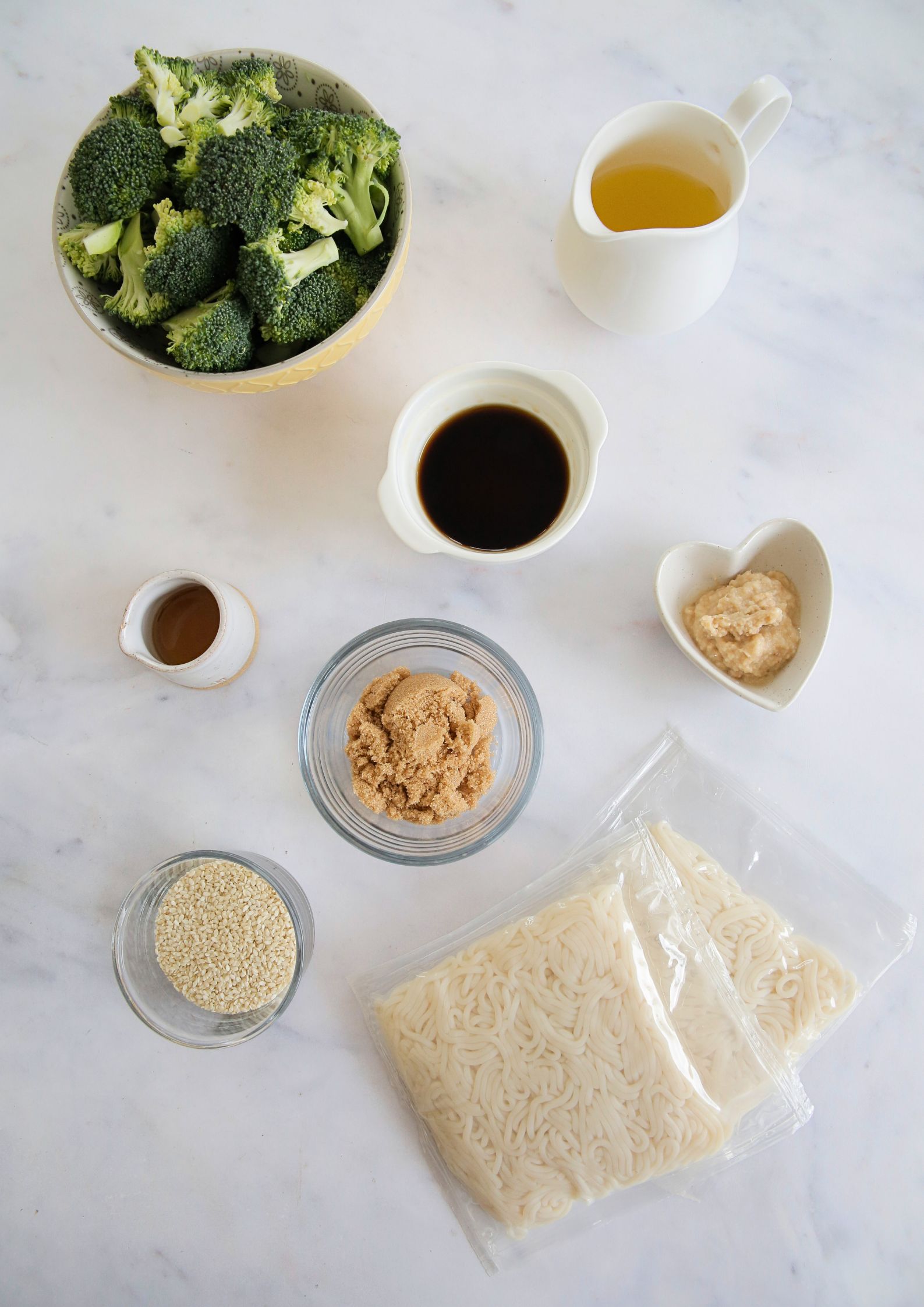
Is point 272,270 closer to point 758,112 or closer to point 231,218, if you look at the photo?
point 231,218

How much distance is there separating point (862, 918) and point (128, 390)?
1761 mm

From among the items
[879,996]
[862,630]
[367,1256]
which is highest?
[862,630]

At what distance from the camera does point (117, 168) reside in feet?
3.81

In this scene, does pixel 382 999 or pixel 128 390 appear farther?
pixel 128 390

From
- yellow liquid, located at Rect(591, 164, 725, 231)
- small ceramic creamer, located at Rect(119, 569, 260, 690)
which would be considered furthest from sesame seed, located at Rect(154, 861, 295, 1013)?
yellow liquid, located at Rect(591, 164, 725, 231)

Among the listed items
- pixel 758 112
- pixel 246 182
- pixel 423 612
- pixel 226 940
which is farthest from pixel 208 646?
pixel 758 112

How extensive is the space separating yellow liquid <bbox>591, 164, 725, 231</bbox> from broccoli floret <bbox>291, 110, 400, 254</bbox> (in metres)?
0.39

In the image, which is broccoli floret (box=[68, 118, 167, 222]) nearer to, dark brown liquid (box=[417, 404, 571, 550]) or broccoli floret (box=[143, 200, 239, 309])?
broccoli floret (box=[143, 200, 239, 309])

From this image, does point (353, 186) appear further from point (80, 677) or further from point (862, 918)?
point (862, 918)

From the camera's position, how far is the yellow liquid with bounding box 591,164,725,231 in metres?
1.36

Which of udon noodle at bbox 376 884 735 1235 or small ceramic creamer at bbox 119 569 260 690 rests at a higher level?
small ceramic creamer at bbox 119 569 260 690

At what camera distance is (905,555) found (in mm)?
1580

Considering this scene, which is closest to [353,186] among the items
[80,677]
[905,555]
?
[80,677]

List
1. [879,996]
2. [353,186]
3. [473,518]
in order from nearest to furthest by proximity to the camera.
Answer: [353,186]
[473,518]
[879,996]
